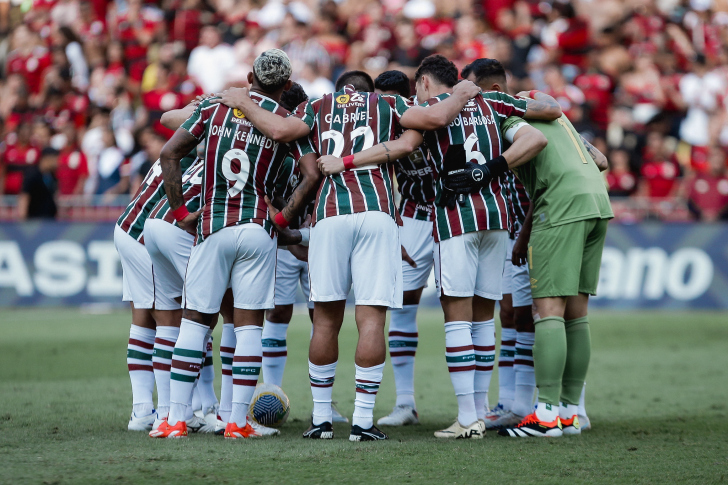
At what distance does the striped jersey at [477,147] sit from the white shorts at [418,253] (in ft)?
2.78

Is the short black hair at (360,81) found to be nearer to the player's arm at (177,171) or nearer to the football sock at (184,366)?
the player's arm at (177,171)

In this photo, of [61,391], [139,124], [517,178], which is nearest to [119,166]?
[139,124]

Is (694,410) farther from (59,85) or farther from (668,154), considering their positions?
(59,85)

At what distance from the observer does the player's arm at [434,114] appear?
16.8 ft

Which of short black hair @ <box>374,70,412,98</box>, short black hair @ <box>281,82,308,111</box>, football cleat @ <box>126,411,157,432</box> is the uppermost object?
short black hair @ <box>374,70,412,98</box>

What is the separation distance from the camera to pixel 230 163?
17.0 ft

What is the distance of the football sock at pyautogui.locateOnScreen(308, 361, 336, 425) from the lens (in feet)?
17.0

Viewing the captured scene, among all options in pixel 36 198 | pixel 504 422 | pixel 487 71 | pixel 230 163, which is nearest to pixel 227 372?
pixel 230 163

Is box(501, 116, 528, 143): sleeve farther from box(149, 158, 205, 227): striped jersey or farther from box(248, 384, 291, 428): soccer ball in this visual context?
box(248, 384, 291, 428): soccer ball

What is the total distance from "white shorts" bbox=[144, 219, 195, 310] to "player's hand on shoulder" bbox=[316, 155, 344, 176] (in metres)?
1.03

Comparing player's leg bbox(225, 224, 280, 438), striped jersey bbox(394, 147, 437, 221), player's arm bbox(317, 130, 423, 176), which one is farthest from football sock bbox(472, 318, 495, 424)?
player's leg bbox(225, 224, 280, 438)

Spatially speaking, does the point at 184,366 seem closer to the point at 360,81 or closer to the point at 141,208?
the point at 141,208

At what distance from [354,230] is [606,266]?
10230 millimetres

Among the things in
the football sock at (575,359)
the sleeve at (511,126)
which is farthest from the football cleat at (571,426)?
the sleeve at (511,126)
